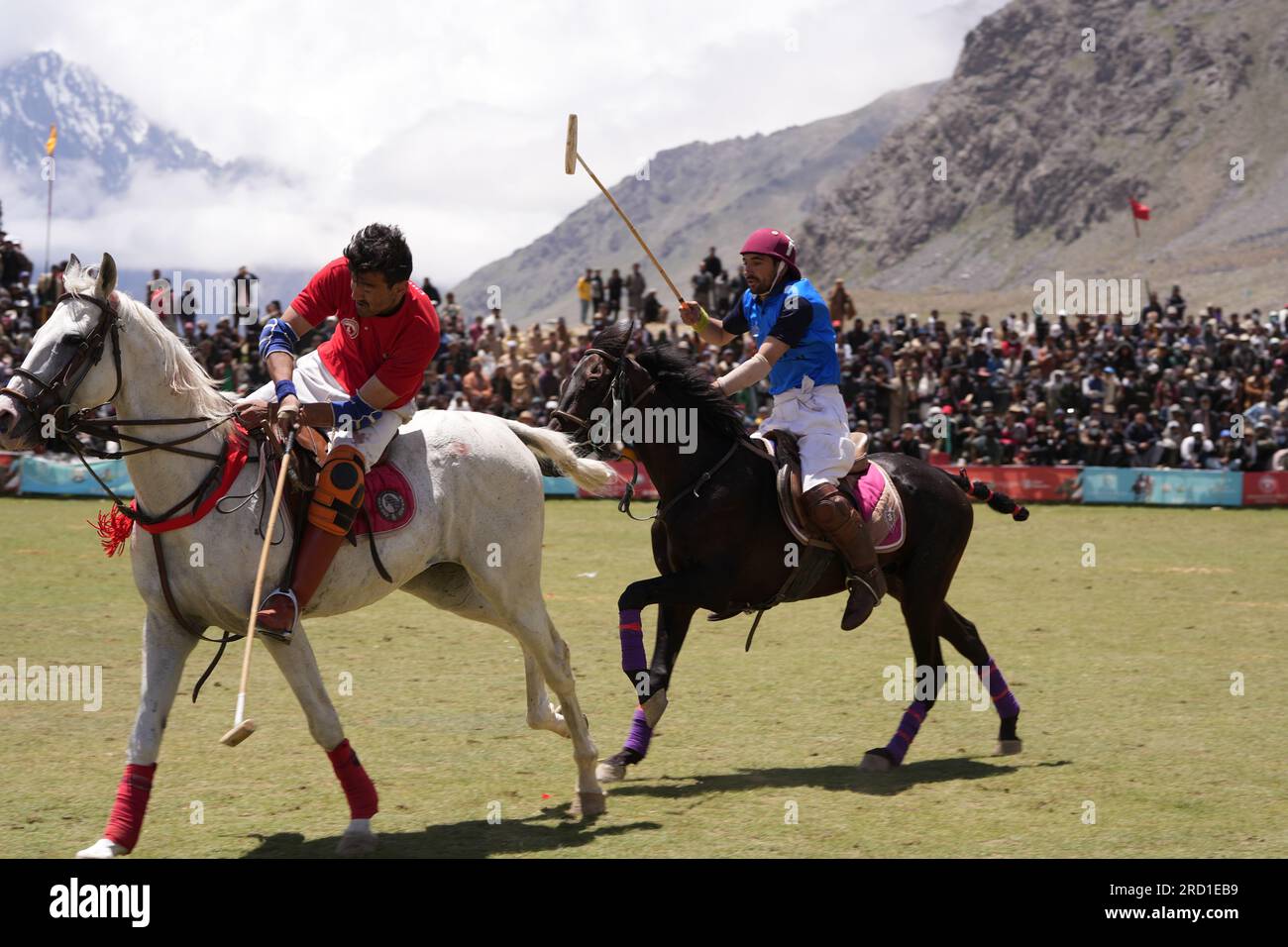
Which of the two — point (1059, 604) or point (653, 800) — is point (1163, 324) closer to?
point (1059, 604)

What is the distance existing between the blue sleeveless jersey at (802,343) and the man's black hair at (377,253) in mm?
2515

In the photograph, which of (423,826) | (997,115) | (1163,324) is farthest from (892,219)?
(423,826)

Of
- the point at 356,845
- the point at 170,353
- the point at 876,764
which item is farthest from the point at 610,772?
the point at 170,353

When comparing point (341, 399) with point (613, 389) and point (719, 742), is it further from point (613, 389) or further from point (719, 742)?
point (719, 742)

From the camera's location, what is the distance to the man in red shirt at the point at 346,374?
680cm

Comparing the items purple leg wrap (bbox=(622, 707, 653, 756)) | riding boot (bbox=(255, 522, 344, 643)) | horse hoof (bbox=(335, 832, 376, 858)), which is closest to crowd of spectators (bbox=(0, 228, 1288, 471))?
purple leg wrap (bbox=(622, 707, 653, 756))

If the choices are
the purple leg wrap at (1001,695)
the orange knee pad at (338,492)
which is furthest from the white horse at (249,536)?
the purple leg wrap at (1001,695)

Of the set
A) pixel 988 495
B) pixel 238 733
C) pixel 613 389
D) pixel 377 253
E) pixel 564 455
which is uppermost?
pixel 377 253

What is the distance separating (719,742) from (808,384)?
7.59 feet

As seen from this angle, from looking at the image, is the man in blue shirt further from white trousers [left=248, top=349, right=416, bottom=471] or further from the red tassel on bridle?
the red tassel on bridle

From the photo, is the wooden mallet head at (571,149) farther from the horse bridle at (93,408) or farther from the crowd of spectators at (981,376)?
the crowd of spectators at (981,376)

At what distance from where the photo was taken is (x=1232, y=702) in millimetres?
10078

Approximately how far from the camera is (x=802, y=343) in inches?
339
